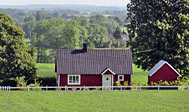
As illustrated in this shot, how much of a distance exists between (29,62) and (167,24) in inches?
715

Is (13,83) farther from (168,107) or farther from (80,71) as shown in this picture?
(168,107)

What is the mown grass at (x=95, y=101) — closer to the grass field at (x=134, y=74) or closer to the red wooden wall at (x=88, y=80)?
the red wooden wall at (x=88, y=80)

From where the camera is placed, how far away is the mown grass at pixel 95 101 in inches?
1359

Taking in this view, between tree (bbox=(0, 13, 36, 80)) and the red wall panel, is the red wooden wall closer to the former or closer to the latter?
the red wall panel

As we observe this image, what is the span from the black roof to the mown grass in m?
5.97

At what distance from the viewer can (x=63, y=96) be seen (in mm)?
41219

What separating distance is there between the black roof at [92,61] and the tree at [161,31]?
5164 mm

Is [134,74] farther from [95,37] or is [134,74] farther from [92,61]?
[95,37]

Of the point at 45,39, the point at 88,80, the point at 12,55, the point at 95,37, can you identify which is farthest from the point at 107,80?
the point at 95,37

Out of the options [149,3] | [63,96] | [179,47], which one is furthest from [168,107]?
[149,3]

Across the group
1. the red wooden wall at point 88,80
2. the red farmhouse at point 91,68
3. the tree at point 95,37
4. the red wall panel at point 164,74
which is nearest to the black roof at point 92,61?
the red farmhouse at point 91,68

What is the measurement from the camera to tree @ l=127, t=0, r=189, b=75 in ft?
178

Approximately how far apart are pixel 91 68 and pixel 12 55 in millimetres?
10388

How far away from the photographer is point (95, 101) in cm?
3847
